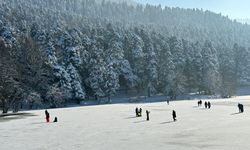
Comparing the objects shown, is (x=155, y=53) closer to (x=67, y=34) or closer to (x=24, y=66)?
(x=67, y=34)

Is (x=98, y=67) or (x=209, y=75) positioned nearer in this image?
(x=98, y=67)

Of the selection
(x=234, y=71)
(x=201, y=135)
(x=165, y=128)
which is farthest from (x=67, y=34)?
(x=201, y=135)

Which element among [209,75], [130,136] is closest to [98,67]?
[209,75]

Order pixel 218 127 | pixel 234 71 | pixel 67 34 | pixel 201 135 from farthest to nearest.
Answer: pixel 234 71
pixel 67 34
pixel 218 127
pixel 201 135

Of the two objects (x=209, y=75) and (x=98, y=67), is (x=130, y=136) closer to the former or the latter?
(x=98, y=67)

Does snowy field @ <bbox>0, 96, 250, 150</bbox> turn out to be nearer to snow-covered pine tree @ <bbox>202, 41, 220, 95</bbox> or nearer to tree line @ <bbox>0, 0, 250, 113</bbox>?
tree line @ <bbox>0, 0, 250, 113</bbox>

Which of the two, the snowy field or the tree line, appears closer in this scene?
the snowy field

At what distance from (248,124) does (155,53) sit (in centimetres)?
7720

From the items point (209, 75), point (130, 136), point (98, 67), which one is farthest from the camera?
point (209, 75)

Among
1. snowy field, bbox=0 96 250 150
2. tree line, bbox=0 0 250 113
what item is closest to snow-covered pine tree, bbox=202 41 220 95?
tree line, bbox=0 0 250 113

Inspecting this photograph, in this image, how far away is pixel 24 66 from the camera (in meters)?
79.4

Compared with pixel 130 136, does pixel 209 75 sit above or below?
above

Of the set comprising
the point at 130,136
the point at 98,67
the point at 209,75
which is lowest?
the point at 130,136

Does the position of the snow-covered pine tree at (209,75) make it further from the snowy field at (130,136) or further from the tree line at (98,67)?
the snowy field at (130,136)
